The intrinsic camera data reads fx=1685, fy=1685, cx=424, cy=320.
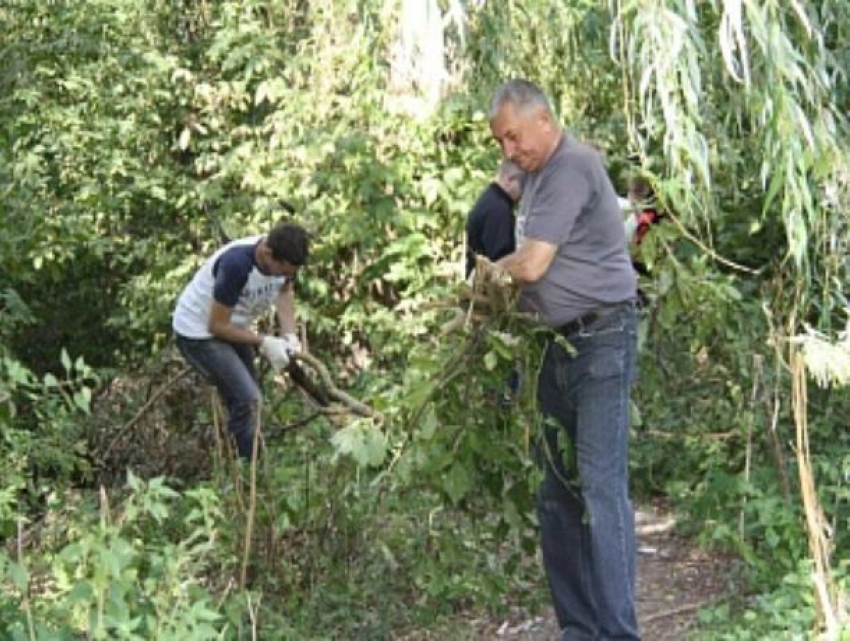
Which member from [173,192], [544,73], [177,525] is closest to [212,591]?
[177,525]

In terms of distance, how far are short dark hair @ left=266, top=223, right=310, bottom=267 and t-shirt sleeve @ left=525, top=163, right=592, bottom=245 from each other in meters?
2.42

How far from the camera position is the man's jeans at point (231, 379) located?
7.91 meters

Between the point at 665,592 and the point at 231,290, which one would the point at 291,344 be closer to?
→ the point at 231,290

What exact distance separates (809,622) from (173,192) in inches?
288

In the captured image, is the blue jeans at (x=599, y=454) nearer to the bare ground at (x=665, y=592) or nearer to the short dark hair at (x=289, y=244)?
the bare ground at (x=665, y=592)

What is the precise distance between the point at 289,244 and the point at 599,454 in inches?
102

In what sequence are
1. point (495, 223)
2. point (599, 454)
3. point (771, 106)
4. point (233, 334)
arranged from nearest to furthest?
point (771, 106), point (599, 454), point (495, 223), point (233, 334)

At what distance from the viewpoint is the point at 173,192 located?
38.7 feet

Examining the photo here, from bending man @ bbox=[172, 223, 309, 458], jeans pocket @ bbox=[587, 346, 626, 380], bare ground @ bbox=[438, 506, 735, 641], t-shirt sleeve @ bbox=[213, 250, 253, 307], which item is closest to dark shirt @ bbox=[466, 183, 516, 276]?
bending man @ bbox=[172, 223, 309, 458]

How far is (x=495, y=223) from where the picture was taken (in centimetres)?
709

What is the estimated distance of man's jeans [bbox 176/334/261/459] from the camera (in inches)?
311

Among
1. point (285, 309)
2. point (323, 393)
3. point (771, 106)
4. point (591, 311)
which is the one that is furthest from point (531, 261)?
Answer: point (285, 309)

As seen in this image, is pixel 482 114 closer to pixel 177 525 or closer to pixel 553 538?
pixel 177 525

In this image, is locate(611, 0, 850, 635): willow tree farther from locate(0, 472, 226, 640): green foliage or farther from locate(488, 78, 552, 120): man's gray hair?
locate(0, 472, 226, 640): green foliage
